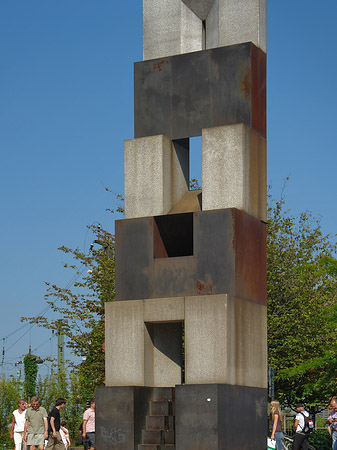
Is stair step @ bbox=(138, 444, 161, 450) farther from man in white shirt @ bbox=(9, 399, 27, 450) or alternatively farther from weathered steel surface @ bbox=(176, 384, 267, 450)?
man in white shirt @ bbox=(9, 399, 27, 450)

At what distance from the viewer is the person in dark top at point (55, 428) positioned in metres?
22.7

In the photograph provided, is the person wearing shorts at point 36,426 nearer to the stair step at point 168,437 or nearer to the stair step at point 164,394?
the stair step at point 164,394

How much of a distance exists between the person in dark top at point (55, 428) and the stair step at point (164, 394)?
4340 millimetres

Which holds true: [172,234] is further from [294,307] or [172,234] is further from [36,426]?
[294,307]

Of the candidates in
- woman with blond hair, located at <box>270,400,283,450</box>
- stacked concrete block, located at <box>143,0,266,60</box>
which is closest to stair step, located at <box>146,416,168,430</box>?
woman with blond hair, located at <box>270,400,283,450</box>

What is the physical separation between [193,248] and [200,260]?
0.69 metres

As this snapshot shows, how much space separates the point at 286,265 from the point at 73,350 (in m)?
9.14

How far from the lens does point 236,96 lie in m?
19.2

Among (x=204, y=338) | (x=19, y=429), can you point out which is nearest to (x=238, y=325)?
(x=204, y=338)

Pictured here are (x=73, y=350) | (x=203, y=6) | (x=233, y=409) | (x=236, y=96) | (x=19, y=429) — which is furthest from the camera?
(x=73, y=350)

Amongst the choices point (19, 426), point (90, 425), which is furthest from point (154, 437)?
point (19, 426)

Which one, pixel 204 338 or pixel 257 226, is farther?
pixel 257 226

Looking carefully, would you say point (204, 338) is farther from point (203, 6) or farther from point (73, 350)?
point (73, 350)

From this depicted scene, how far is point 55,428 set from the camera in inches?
903
